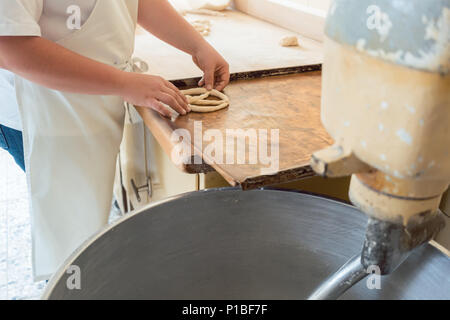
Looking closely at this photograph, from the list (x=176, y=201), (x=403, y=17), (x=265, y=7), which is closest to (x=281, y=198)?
(x=176, y=201)

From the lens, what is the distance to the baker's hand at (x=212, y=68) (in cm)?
103

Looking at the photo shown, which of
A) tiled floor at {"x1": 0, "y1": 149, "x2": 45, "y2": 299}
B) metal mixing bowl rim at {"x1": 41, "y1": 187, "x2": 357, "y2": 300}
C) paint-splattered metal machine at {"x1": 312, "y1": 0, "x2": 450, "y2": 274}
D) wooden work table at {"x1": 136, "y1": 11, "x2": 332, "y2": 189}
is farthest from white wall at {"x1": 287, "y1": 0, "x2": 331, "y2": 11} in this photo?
tiled floor at {"x1": 0, "y1": 149, "x2": 45, "y2": 299}

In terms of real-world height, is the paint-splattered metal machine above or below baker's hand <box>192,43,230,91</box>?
above

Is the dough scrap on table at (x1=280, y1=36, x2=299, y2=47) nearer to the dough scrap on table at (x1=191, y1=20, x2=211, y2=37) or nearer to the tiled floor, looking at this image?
the dough scrap on table at (x1=191, y1=20, x2=211, y2=37)

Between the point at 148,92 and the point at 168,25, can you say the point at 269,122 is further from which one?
the point at 168,25

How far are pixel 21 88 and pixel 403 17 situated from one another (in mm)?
876

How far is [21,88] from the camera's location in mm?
960

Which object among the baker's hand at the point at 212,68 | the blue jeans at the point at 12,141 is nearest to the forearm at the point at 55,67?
the baker's hand at the point at 212,68

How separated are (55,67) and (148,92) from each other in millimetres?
175

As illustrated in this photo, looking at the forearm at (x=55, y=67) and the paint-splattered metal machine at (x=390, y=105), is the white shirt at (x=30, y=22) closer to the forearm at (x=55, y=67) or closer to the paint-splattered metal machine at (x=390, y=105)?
the forearm at (x=55, y=67)

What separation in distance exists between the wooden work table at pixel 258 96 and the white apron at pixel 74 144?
0.14 metres

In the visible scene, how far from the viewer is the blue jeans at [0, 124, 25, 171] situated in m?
1.15

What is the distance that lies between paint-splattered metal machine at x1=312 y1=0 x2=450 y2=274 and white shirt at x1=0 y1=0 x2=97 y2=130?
609 mm

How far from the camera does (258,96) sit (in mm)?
1001
